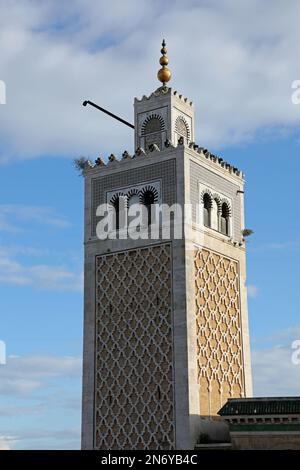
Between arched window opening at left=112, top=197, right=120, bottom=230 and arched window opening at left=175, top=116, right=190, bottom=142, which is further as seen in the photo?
arched window opening at left=175, top=116, right=190, bottom=142

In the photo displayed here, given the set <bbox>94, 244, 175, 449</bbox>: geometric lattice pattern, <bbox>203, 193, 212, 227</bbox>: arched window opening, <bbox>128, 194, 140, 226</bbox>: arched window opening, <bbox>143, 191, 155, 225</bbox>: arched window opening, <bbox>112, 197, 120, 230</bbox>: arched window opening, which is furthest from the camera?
<bbox>112, 197, 120, 230</bbox>: arched window opening

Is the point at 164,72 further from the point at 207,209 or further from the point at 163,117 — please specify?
the point at 207,209

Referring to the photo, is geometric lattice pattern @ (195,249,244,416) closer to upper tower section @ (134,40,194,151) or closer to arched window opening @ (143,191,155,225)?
arched window opening @ (143,191,155,225)

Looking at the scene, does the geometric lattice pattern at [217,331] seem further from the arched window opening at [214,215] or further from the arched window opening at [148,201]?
the arched window opening at [148,201]

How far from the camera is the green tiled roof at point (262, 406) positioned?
22.5m

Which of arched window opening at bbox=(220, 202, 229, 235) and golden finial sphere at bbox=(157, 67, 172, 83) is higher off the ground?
golden finial sphere at bbox=(157, 67, 172, 83)

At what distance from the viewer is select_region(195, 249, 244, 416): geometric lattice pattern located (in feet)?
80.2

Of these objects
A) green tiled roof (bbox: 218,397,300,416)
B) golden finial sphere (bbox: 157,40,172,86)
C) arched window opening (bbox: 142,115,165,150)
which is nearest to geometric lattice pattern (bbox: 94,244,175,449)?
green tiled roof (bbox: 218,397,300,416)

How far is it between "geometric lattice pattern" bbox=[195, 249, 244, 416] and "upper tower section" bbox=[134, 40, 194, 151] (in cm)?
396

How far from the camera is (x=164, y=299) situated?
80.8 ft

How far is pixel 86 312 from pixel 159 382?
132 inches

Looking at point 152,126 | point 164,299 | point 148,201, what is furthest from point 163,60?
point 164,299

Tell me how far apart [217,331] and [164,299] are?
198 centimetres

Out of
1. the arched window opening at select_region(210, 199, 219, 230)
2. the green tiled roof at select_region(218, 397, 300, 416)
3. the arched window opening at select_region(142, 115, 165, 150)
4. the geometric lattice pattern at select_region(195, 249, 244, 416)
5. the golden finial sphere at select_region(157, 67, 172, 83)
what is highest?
the golden finial sphere at select_region(157, 67, 172, 83)
